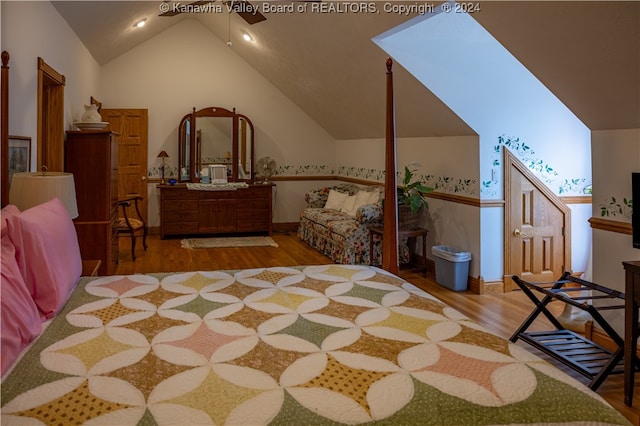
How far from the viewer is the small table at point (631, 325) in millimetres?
2707

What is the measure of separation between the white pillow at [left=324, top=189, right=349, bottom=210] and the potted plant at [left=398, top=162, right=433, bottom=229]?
5.01ft

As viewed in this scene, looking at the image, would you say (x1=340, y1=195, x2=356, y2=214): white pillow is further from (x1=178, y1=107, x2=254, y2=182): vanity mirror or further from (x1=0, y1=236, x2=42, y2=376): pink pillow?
(x1=0, y1=236, x2=42, y2=376): pink pillow

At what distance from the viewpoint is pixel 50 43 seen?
4.12 metres

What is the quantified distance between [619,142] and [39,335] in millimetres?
3305

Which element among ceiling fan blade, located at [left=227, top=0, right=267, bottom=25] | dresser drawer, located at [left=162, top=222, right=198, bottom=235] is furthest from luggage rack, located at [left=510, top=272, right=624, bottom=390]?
dresser drawer, located at [left=162, top=222, right=198, bottom=235]

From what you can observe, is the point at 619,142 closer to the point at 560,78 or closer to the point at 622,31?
the point at 560,78

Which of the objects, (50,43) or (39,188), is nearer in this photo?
(39,188)

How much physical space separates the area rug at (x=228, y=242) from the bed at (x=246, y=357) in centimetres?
449

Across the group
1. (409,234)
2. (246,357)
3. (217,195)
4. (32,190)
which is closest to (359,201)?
(409,234)

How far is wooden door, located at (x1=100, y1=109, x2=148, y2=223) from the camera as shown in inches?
295

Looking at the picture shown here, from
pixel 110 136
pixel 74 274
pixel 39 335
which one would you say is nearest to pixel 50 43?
pixel 110 136

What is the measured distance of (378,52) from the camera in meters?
4.64

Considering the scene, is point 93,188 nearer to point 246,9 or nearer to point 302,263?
point 246,9

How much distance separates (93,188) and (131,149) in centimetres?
319
